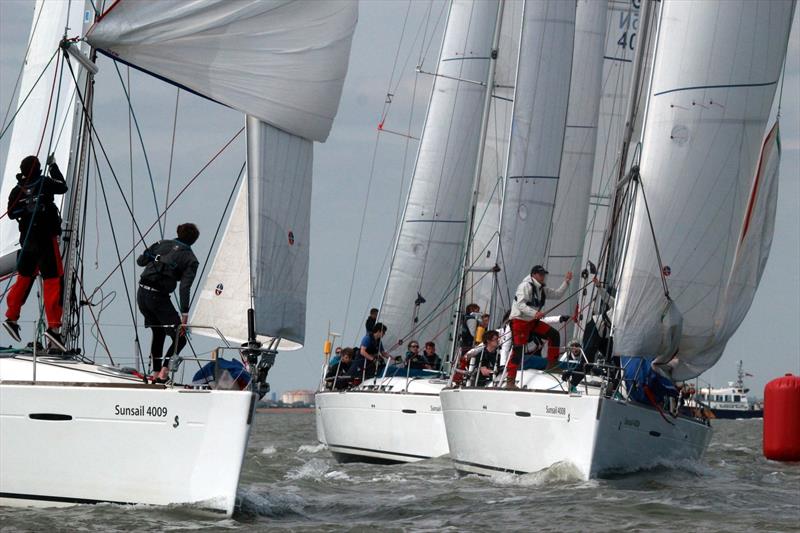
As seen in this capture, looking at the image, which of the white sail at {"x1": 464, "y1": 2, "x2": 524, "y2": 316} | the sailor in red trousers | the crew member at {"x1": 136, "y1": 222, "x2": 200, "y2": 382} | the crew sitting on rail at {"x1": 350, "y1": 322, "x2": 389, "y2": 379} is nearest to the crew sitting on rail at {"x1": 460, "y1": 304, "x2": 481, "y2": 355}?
the crew sitting on rail at {"x1": 350, "y1": 322, "x2": 389, "y2": 379}

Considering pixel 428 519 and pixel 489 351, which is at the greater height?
pixel 489 351

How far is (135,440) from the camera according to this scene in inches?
486

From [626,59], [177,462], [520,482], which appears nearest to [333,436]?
[520,482]

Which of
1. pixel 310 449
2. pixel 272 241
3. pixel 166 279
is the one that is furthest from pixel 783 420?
pixel 166 279

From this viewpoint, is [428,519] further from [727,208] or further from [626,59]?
[626,59]

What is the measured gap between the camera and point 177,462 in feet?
40.5

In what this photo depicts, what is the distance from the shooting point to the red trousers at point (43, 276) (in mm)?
13422

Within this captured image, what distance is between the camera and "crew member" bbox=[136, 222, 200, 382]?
13.1 m

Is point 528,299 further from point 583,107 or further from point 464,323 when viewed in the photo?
point 583,107

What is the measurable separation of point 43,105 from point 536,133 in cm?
1058

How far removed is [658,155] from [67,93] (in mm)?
6983

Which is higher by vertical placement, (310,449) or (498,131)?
(498,131)

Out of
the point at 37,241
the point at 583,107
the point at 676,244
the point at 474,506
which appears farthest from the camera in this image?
the point at 583,107

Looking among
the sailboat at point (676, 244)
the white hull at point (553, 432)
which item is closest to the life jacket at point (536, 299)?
the sailboat at point (676, 244)
